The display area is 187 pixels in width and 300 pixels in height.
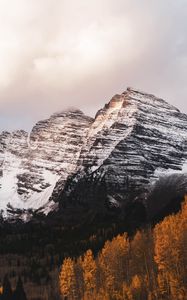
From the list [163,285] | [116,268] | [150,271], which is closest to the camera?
[163,285]

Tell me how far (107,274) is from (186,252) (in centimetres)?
3676

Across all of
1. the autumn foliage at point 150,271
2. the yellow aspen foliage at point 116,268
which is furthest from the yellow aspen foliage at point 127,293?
the yellow aspen foliage at point 116,268

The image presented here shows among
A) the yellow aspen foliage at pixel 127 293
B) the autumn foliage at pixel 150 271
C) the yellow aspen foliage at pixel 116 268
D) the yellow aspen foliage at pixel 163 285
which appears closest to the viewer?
the autumn foliage at pixel 150 271

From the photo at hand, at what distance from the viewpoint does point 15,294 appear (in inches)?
7269

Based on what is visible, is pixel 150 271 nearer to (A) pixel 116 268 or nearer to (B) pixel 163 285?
(A) pixel 116 268

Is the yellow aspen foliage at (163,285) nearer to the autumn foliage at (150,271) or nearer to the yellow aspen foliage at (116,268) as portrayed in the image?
the autumn foliage at (150,271)

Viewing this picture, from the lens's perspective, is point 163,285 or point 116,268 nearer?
point 163,285

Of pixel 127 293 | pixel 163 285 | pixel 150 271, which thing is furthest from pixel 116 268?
pixel 163 285

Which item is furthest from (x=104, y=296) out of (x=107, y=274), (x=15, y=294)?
(x=15, y=294)

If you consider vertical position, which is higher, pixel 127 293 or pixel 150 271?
pixel 150 271

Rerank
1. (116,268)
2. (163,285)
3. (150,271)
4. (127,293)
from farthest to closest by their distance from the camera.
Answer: (116,268) < (150,271) < (127,293) < (163,285)

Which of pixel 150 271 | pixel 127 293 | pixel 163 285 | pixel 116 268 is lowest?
pixel 127 293

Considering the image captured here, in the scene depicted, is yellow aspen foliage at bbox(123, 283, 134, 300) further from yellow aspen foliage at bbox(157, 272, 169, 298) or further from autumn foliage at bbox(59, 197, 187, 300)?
yellow aspen foliage at bbox(157, 272, 169, 298)

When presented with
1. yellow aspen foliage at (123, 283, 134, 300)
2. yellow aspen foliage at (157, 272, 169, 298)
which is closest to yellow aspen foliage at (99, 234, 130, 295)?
yellow aspen foliage at (123, 283, 134, 300)
